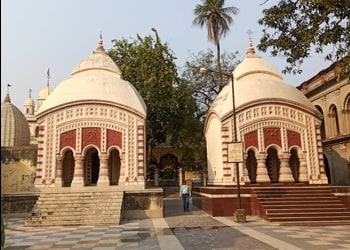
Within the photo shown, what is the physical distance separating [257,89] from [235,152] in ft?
19.8

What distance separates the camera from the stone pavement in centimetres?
982

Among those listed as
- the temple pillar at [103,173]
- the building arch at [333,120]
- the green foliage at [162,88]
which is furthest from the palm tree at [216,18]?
the temple pillar at [103,173]

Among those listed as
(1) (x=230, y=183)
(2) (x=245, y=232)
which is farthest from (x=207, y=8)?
(2) (x=245, y=232)

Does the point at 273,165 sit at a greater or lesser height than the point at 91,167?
lesser

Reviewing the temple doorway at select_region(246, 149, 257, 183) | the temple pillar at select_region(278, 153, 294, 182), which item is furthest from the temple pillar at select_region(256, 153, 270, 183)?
the temple doorway at select_region(246, 149, 257, 183)

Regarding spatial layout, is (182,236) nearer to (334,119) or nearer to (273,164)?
(273,164)

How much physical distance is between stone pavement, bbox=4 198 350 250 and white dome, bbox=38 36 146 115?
275 inches

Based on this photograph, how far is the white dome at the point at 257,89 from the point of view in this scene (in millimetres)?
19844

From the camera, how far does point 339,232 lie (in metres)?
11.8

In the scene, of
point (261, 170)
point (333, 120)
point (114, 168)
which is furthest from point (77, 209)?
point (333, 120)

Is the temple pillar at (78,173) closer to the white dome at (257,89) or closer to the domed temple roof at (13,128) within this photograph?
the white dome at (257,89)

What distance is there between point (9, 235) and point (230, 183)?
10497 mm

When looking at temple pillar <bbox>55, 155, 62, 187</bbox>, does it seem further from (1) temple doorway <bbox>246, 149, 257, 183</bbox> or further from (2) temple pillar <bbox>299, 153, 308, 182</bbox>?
(2) temple pillar <bbox>299, 153, 308, 182</bbox>

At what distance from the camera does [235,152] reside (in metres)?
15.7
